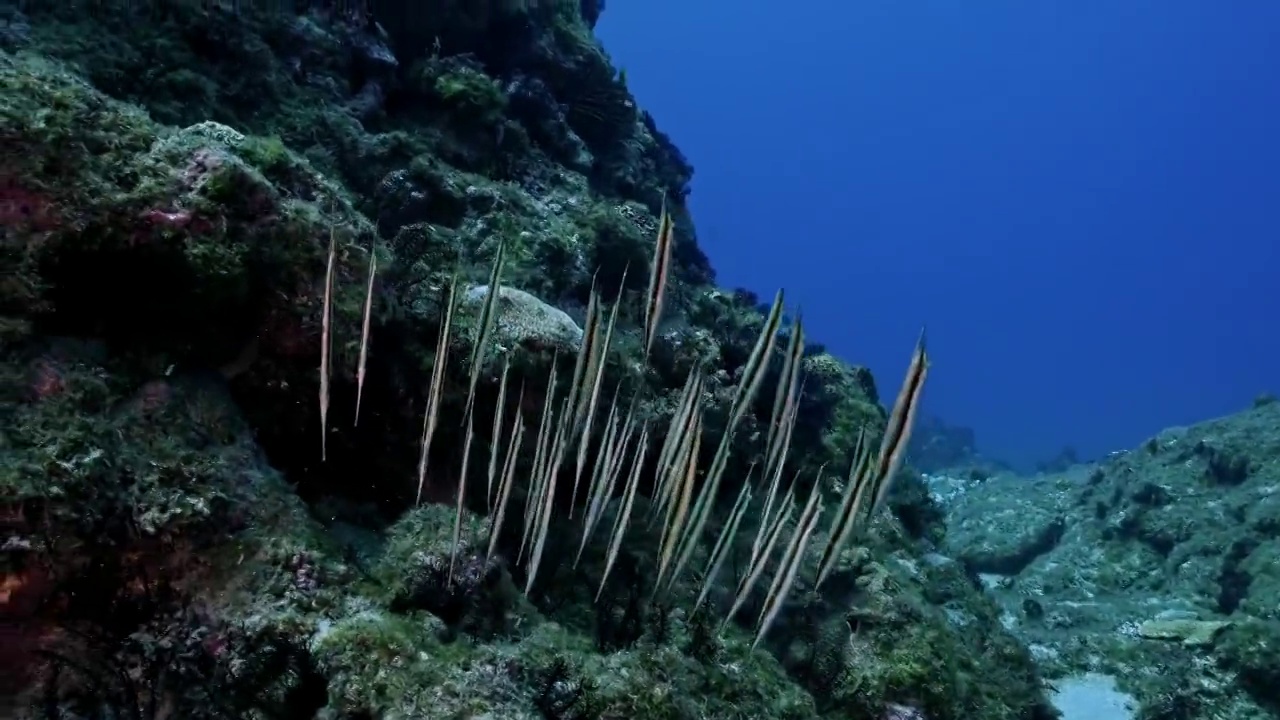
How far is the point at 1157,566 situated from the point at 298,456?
13.9 m

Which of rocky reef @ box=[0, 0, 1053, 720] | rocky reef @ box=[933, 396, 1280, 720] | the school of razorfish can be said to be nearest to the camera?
rocky reef @ box=[0, 0, 1053, 720]

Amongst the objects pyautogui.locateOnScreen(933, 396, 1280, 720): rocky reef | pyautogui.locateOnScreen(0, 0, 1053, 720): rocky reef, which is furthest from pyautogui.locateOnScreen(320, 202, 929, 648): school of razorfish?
pyautogui.locateOnScreen(933, 396, 1280, 720): rocky reef

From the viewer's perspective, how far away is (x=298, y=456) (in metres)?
4.83

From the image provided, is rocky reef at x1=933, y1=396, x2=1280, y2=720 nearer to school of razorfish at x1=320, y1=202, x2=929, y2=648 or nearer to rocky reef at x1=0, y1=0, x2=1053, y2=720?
rocky reef at x1=0, y1=0, x2=1053, y2=720

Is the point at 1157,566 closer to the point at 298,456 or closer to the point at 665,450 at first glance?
the point at 665,450

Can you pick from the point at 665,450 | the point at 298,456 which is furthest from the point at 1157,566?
the point at 298,456

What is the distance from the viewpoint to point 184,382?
410 centimetres

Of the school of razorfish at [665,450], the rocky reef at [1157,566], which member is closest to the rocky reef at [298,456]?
the school of razorfish at [665,450]

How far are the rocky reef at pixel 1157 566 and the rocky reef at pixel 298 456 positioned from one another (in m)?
3.14

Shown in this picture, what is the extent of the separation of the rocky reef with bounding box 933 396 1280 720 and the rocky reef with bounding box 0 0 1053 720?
3.14 metres

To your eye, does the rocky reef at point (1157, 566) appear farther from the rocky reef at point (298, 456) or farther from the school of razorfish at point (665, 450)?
the school of razorfish at point (665, 450)

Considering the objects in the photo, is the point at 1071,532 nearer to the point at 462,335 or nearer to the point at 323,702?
the point at 462,335

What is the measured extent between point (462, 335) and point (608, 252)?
3.86 meters

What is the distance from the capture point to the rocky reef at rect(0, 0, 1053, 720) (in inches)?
132
